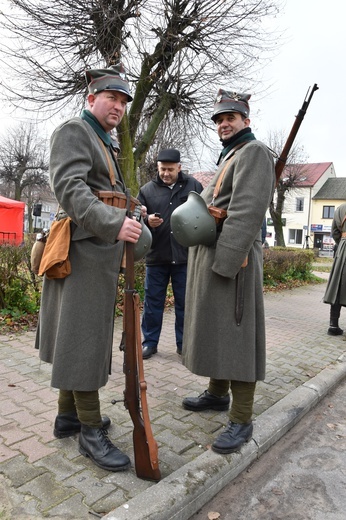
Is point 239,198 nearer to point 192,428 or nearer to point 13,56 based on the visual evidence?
point 192,428

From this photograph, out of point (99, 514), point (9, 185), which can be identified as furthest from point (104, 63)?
point (9, 185)

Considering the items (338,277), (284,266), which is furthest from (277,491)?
(284,266)

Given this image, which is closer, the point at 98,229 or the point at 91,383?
the point at 98,229

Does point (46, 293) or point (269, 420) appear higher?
point (46, 293)

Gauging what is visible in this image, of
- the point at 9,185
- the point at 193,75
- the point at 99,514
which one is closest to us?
the point at 99,514

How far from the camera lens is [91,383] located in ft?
7.13

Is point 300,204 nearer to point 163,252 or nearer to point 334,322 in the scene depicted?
point 334,322

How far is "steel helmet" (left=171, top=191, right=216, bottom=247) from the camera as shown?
7.83 feet

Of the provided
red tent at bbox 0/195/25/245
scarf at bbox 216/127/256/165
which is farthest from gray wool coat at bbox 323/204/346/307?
red tent at bbox 0/195/25/245

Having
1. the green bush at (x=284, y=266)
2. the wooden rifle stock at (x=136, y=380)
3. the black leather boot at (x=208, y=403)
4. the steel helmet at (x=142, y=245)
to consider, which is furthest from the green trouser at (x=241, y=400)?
the green bush at (x=284, y=266)

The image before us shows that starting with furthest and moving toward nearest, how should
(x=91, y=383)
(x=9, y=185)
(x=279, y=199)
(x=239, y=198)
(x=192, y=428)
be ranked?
(x=9, y=185) → (x=279, y=199) → (x=192, y=428) → (x=239, y=198) → (x=91, y=383)

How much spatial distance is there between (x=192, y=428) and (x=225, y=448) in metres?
0.40

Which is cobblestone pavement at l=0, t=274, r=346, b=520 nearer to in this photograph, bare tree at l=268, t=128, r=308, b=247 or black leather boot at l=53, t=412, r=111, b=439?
black leather boot at l=53, t=412, r=111, b=439

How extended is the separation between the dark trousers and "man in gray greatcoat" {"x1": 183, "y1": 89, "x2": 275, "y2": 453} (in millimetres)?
1631
